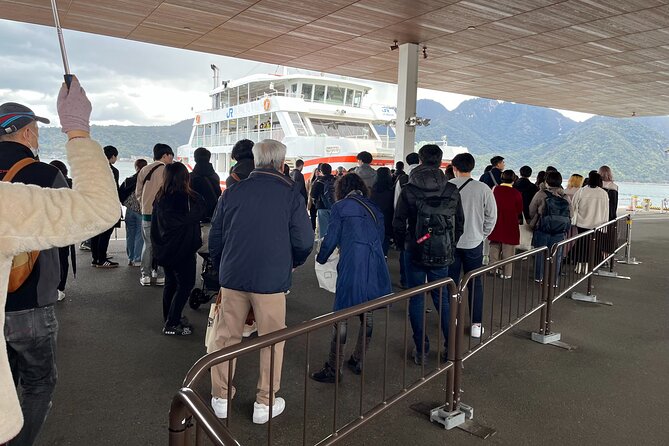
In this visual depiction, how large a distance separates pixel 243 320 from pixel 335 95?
17.4 m

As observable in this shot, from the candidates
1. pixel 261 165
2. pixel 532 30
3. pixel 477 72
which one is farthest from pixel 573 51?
pixel 261 165

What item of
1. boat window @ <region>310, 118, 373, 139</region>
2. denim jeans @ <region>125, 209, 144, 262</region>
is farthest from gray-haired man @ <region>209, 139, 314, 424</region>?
boat window @ <region>310, 118, 373, 139</region>

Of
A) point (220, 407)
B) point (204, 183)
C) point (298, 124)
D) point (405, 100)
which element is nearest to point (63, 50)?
point (220, 407)

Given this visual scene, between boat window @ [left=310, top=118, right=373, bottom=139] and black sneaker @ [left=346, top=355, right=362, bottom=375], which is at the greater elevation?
boat window @ [left=310, top=118, right=373, bottom=139]

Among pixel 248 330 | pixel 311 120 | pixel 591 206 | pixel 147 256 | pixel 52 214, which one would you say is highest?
pixel 311 120

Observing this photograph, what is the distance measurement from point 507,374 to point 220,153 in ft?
66.0

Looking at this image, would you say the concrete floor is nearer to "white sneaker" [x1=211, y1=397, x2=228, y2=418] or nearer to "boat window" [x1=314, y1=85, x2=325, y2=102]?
"white sneaker" [x1=211, y1=397, x2=228, y2=418]

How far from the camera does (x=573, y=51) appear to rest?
31.3 ft

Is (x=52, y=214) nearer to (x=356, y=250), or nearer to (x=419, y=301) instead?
(x=356, y=250)

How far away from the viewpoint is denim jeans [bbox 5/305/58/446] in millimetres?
1987

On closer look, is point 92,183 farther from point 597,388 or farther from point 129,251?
point 129,251

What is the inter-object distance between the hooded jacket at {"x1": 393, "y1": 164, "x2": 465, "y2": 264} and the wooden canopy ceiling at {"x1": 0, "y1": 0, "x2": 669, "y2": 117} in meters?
4.15

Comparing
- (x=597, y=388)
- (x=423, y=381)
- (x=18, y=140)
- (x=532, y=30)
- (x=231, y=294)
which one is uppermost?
(x=532, y=30)

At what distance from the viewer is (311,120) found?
60.6ft
